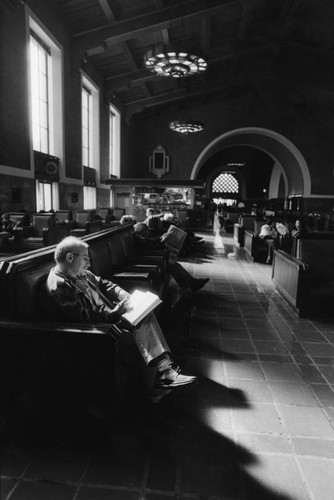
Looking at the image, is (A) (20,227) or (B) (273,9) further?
(B) (273,9)

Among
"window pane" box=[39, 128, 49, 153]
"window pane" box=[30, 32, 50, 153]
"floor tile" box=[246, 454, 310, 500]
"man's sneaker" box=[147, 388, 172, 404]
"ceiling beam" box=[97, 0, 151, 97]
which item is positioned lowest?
"floor tile" box=[246, 454, 310, 500]

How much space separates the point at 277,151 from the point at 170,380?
2139cm

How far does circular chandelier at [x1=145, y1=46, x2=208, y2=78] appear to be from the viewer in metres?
8.85

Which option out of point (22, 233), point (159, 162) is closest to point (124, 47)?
point (159, 162)

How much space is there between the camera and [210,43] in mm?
14062

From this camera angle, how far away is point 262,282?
6160mm

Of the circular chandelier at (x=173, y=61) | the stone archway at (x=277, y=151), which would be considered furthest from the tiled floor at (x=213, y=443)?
the stone archway at (x=277, y=151)

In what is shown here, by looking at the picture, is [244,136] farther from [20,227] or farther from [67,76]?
[20,227]

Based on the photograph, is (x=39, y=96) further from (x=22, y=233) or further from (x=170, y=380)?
(x=170, y=380)

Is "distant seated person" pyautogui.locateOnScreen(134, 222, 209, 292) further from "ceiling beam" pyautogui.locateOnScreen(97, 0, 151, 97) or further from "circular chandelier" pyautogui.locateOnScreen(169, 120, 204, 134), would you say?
"circular chandelier" pyautogui.locateOnScreen(169, 120, 204, 134)

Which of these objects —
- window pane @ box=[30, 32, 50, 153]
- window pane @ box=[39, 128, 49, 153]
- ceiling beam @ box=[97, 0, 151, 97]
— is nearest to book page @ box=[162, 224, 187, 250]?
window pane @ box=[30, 32, 50, 153]

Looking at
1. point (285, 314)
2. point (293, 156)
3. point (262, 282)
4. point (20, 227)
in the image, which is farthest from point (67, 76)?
point (293, 156)

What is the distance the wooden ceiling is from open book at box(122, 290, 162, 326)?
986 centimetres

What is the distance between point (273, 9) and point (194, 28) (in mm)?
2700
